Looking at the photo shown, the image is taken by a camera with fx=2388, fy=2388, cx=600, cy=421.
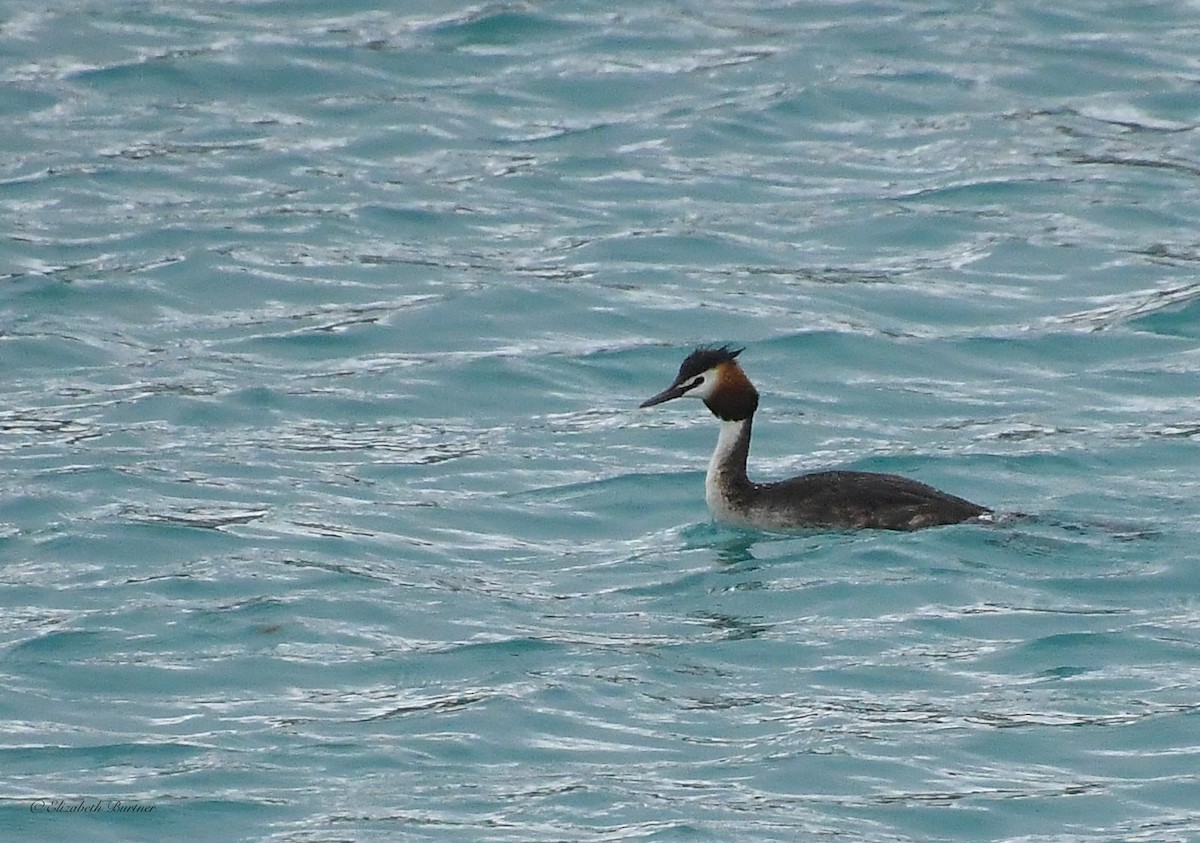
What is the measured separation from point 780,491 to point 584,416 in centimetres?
200

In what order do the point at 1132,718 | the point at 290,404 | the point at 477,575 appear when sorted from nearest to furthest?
the point at 1132,718, the point at 477,575, the point at 290,404

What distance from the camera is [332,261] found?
15.2 metres

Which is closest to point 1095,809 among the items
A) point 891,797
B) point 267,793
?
point 891,797

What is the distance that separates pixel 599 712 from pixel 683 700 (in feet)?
1.07

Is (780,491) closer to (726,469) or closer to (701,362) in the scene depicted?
(726,469)

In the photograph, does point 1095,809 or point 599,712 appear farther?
point 599,712

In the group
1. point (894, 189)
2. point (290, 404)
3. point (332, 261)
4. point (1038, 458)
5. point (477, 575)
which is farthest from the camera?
point (894, 189)

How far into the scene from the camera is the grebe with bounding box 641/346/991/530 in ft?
35.3

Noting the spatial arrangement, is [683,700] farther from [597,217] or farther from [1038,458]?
[597,217]
